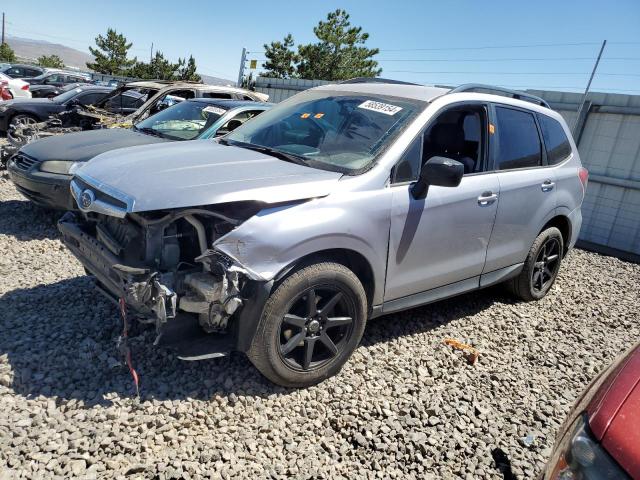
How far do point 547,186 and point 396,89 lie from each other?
175cm

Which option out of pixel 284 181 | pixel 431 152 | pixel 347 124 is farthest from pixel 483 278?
pixel 284 181

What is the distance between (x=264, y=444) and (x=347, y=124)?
87.6 inches

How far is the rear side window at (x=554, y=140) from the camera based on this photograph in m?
4.50

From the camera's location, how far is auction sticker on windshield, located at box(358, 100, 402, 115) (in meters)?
3.42

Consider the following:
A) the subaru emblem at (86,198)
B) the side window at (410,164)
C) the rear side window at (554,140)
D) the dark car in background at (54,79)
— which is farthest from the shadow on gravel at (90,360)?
the dark car in background at (54,79)

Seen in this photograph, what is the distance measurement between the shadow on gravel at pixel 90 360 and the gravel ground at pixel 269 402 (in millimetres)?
11

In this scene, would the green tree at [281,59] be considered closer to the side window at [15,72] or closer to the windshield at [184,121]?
the side window at [15,72]

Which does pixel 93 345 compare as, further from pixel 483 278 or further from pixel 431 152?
pixel 483 278

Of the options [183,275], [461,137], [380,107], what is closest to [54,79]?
[380,107]

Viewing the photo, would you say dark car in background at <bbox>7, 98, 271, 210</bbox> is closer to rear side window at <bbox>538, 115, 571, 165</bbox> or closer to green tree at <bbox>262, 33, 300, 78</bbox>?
rear side window at <bbox>538, 115, 571, 165</bbox>

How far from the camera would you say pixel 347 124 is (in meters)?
3.48

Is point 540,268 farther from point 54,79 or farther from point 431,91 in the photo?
point 54,79

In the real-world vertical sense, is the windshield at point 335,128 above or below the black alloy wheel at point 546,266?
above

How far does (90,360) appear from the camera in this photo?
9.97 ft
